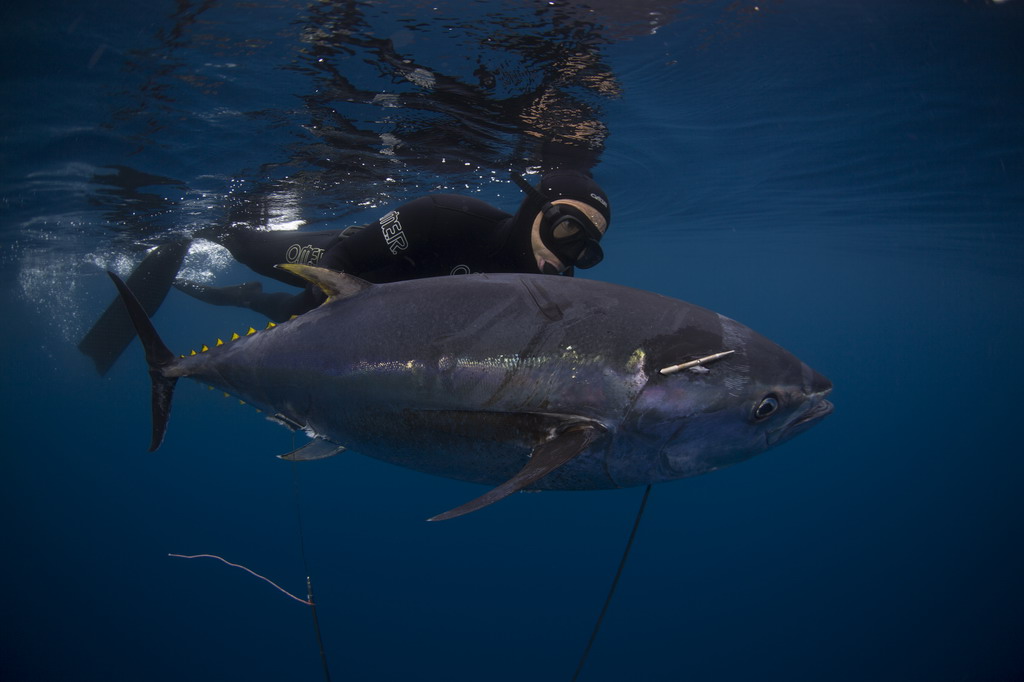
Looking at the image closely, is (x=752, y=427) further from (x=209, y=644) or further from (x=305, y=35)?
(x=209, y=644)

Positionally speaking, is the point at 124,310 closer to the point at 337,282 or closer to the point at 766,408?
the point at 337,282

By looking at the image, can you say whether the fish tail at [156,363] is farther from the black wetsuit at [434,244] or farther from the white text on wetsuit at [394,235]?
the white text on wetsuit at [394,235]

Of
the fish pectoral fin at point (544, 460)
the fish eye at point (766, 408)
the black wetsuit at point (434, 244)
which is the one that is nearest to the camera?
the fish pectoral fin at point (544, 460)

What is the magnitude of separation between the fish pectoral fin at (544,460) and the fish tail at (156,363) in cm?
223

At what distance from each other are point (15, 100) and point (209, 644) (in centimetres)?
1265

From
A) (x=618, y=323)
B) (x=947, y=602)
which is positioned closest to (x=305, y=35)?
(x=618, y=323)

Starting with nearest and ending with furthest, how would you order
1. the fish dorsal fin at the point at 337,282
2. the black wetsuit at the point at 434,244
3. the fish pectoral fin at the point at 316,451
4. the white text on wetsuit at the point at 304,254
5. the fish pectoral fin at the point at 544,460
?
1. the fish pectoral fin at the point at 544,460
2. the fish dorsal fin at the point at 337,282
3. the fish pectoral fin at the point at 316,451
4. the black wetsuit at the point at 434,244
5. the white text on wetsuit at the point at 304,254

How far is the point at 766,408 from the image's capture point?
162 centimetres

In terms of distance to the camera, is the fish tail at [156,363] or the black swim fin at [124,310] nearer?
the fish tail at [156,363]

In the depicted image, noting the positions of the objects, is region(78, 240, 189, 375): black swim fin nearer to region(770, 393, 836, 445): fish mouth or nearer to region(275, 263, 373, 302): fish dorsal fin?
region(275, 263, 373, 302): fish dorsal fin

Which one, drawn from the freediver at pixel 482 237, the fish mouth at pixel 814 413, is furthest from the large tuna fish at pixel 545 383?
the freediver at pixel 482 237

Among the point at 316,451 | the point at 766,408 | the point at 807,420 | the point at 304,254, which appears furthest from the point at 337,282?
the point at 304,254

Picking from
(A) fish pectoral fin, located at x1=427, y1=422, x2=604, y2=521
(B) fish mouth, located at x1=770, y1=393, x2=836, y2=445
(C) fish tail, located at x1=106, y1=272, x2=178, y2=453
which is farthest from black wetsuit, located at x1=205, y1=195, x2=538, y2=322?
(B) fish mouth, located at x1=770, y1=393, x2=836, y2=445

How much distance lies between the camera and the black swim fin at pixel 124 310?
25.5ft
